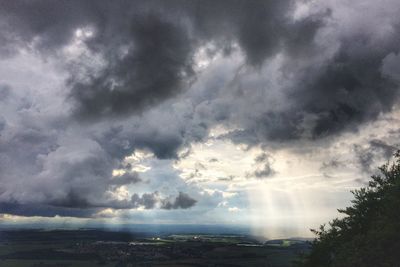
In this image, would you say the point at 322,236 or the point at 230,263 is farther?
the point at 230,263

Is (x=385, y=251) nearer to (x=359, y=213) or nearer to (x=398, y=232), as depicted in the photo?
(x=398, y=232)

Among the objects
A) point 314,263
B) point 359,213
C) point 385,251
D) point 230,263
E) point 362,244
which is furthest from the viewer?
point 230,263

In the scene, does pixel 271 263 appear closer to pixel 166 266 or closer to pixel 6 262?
pixel 166 266

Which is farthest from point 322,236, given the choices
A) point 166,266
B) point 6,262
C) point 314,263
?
point 6,262

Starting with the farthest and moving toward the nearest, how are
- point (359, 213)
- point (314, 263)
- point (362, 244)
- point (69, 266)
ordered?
point (69, 266)
point (314, 263)
point (359, 213)
point (362, 244)

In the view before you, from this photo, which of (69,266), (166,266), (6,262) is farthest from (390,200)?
(6,262)

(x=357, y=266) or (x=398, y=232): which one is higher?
(x=398, y=232)
